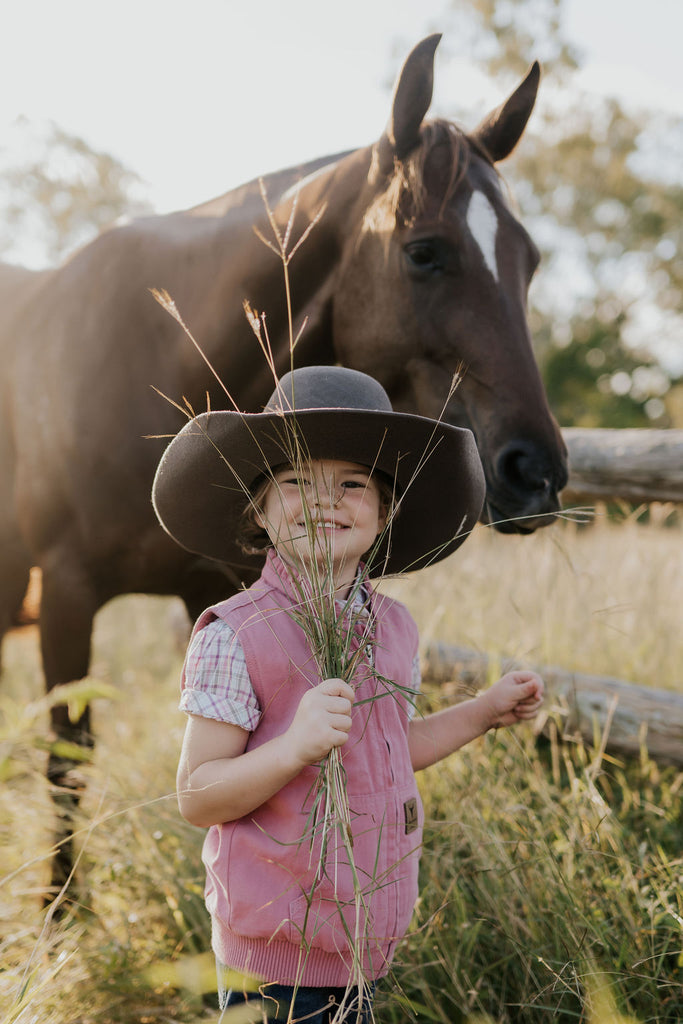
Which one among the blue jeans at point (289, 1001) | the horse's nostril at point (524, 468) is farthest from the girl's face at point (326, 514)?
the blue jeans at point (289, 1001)

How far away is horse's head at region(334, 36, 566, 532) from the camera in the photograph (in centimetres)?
189

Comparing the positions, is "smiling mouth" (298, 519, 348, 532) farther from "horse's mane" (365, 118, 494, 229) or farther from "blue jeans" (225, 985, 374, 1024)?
"horse's mane" (365, 118, 494, 229)

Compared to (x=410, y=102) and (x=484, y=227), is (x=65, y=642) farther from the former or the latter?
(x=410, y=102)

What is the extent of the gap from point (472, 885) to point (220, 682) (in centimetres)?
113

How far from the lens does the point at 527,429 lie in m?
1.88

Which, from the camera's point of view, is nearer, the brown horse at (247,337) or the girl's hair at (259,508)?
the girl's hair at (259,508)

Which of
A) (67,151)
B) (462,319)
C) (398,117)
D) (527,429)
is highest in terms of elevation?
(67,151)

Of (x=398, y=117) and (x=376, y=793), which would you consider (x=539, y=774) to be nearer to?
(x=376, y=793)

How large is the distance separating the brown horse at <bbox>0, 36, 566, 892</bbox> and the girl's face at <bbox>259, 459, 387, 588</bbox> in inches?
22.6

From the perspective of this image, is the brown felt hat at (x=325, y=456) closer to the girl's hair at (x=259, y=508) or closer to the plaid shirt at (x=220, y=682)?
the girl's hair at (x=259, y=508)

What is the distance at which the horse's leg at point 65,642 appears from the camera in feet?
8.29

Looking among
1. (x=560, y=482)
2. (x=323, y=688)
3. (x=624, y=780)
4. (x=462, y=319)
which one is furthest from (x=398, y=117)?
(x=624, y=780)

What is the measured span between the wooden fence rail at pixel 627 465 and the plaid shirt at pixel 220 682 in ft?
5.90

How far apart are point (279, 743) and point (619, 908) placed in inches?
46.0
